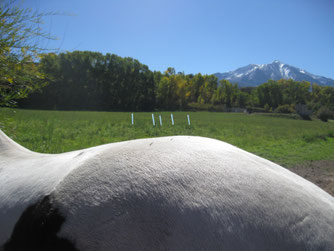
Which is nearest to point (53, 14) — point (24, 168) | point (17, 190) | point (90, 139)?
point (24, 168)

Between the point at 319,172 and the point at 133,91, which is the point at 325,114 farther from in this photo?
A: the point at 319,172

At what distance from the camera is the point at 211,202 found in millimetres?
888

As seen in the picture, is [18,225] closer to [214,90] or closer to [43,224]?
[43,224]

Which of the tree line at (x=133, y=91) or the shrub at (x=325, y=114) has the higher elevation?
the tree line at (x=133, y=91)

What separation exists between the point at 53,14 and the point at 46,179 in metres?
2.66

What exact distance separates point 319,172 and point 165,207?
8172mm

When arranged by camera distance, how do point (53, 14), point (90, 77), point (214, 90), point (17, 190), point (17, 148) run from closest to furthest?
point (17, 190), point (17, 148), point (53, 14), point (90, 77), point (214, 90)

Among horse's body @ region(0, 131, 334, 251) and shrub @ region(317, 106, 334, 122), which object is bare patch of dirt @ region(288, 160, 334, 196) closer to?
horse's body @ region(0, 131, 334, 251)

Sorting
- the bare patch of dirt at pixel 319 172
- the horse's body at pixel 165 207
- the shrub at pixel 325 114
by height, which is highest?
the horse's body at pixel 165 207

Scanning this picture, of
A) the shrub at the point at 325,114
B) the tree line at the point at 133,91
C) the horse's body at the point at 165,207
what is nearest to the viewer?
the horse's body at the point at 165,207

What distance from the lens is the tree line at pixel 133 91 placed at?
36.7 metres

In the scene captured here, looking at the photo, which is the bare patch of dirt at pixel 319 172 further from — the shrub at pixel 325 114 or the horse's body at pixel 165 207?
the shrub at pixel 325 114

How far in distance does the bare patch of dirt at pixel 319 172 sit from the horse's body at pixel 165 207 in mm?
5417

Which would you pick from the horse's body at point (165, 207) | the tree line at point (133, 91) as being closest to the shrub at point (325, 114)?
the tree line at point (133, 91)
